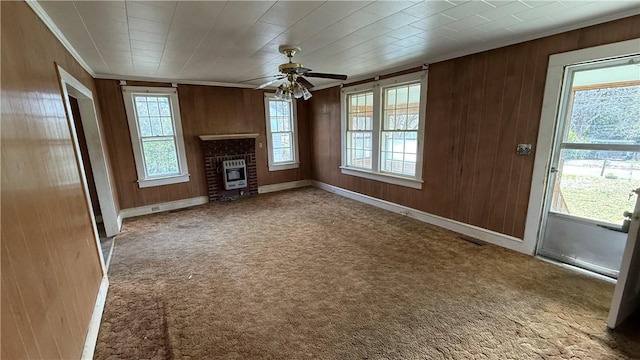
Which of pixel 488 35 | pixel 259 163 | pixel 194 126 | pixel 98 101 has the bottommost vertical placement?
pixel 259 163

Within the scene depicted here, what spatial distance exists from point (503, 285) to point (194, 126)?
5.40m

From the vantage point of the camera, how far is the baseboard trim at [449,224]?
126 inches

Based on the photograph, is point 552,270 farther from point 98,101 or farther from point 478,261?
point 98,101

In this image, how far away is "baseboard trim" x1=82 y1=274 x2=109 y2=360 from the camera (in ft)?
5.82

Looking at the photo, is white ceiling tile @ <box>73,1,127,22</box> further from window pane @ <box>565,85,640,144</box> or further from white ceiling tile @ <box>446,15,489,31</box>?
window pane @ <box>565,85,640,144</box>

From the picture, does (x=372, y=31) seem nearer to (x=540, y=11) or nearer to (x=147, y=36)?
(x=540, y=11)

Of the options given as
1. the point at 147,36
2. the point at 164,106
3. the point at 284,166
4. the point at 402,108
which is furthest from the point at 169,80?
the point at 402,108

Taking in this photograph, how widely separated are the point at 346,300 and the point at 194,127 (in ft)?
14.6

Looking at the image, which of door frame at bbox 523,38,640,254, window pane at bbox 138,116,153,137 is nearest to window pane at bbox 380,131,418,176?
door frame at bbox 523,38,640,254

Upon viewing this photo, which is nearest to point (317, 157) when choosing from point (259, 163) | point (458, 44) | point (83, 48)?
point (259, 163)

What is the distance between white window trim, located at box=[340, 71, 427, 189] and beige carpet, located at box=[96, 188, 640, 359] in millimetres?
1002

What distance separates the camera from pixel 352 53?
3318 mm

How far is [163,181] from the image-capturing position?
4977mm

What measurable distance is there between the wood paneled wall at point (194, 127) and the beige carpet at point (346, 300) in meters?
1.34
